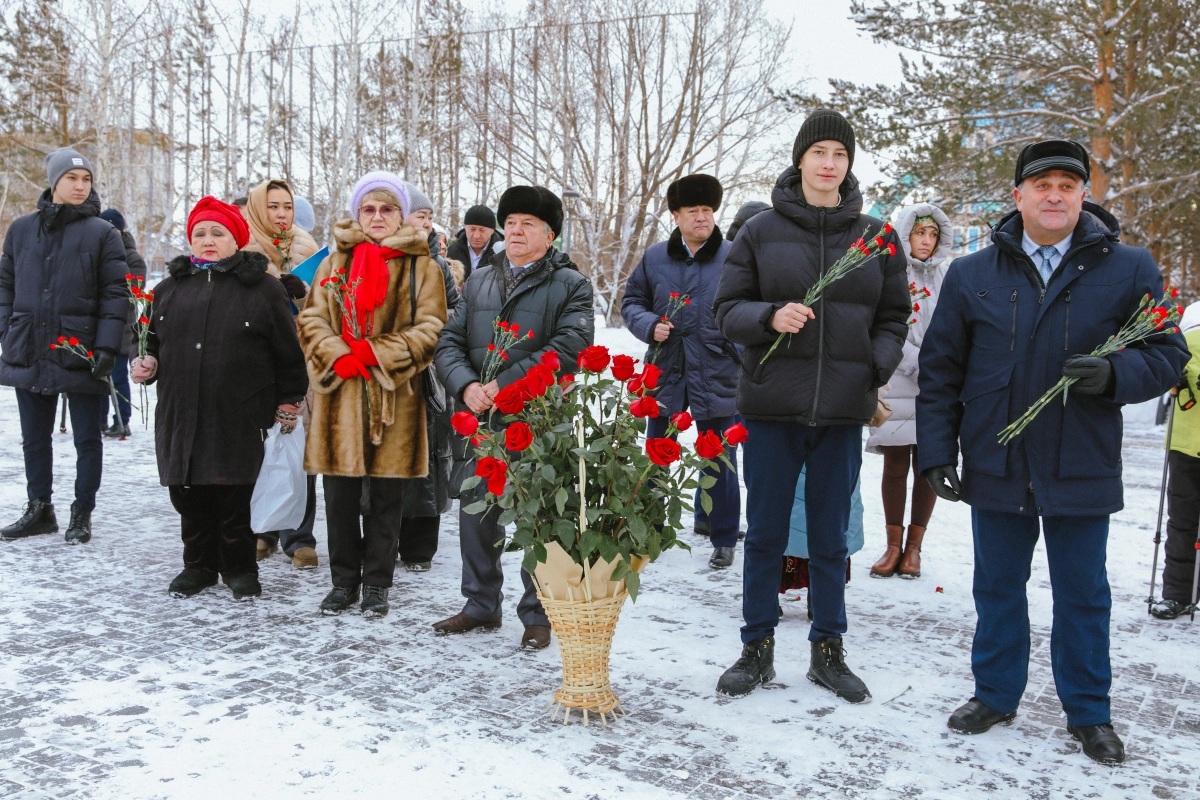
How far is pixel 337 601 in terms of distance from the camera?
4.53m

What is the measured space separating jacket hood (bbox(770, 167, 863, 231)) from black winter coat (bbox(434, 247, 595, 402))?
0.99 m

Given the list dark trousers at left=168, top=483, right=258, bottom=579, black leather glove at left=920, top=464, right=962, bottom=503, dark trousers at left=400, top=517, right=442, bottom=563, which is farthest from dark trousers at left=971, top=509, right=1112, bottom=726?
dark trousers at left=168, top=483, right=258, bottom=579

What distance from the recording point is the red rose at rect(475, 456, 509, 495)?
9.89 feet

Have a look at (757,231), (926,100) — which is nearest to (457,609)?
(757,231)

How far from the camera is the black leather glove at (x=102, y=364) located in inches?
215

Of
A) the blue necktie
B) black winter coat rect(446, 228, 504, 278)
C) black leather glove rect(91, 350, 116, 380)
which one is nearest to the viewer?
the blue necktie

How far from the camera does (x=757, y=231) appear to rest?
12.3 ft

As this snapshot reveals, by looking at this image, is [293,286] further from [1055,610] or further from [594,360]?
[1055,610]

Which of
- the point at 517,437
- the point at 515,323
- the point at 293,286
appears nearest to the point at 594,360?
the point at 517,437

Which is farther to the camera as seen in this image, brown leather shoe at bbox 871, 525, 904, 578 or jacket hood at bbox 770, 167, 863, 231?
brown leather shoe at bbox 871, 525, 904, 578

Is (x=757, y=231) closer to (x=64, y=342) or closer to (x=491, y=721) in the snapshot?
(x=491, y=721)

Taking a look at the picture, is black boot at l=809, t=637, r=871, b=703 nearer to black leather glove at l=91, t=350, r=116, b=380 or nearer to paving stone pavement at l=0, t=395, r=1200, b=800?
paving stone pavement at l=0, t=395, r=1200, b=800

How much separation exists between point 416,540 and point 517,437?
2.54m

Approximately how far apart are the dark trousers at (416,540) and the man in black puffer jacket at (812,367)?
220cm
